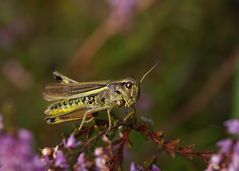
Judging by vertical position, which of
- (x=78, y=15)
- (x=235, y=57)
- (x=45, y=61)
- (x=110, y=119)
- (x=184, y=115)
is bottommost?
(x=110, y=119)

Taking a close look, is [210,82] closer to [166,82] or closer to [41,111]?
[166,82]

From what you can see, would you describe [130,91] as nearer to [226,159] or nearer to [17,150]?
[226,159]

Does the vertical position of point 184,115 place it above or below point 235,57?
below

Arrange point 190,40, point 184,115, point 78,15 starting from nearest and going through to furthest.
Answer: point 184,115 → point 190,40 → point 78,15

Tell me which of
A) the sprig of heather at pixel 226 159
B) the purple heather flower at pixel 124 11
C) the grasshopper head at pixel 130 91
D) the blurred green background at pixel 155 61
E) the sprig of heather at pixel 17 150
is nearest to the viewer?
the sprig of heather at pixel 17 150

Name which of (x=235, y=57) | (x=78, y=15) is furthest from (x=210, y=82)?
(x=78, y=15)

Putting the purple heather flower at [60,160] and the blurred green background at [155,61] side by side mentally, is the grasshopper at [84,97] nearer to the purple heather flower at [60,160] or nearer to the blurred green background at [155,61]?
the purple heather flower at [60,160]

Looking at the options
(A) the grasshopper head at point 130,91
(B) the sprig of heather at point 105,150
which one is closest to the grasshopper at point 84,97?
(A) the grasshopper head at point 130,91

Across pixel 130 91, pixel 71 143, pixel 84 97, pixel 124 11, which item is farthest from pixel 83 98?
pixel 124 11
